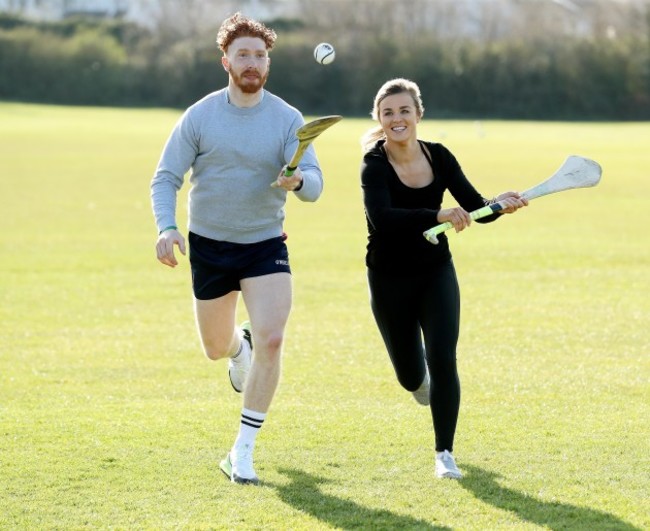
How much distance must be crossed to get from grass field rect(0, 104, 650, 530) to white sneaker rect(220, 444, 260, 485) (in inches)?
3.3

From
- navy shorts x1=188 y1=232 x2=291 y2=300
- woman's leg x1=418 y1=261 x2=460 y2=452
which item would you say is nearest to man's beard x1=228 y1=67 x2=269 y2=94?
navy shorts x1=188 y1=232 x2=291 y2=300

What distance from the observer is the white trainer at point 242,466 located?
21.7 feet

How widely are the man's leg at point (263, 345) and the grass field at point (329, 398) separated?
0.31m

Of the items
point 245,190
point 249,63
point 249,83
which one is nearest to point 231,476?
point 245,190

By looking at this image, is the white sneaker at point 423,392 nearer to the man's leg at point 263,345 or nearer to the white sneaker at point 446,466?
the white sneaker at point 446,466

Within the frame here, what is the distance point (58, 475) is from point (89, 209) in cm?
1931

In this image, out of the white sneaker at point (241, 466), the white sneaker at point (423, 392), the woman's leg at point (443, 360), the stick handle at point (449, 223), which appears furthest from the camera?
the white sneaker at point (423, 392)

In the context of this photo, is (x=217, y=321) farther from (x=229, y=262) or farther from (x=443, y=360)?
(x=443, y=360)

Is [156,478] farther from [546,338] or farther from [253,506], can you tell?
[546,338]

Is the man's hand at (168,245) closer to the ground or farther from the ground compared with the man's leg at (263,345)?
farther from the ground

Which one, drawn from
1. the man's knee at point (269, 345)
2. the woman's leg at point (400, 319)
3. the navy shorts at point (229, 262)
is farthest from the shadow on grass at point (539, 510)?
the navy shorts at point (229, 262)

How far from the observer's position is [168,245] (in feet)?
21.9

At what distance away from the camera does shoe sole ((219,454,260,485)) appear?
6617mm

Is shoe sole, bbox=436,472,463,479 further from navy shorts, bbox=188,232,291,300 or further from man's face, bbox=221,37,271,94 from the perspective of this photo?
man's face, bbox=221,37,271,94
